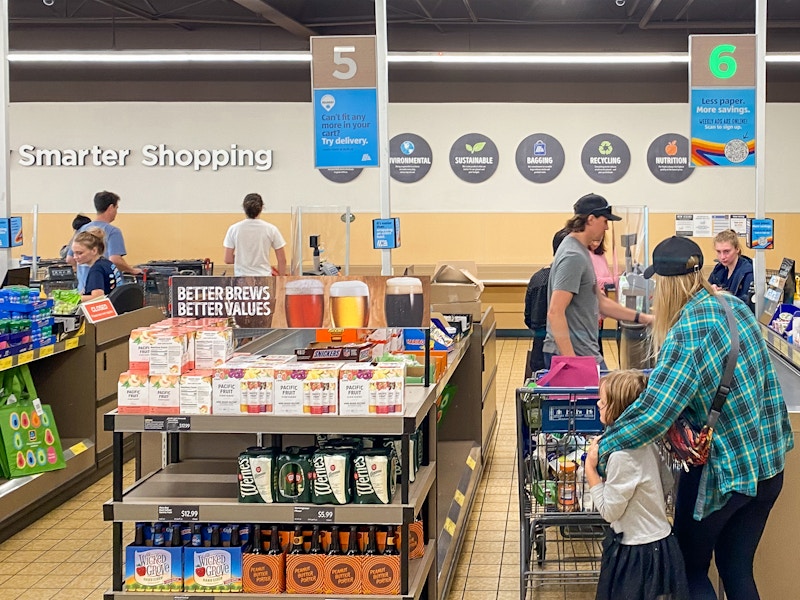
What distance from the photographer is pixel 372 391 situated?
357 centimetres

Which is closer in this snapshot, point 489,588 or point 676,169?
point 489,588

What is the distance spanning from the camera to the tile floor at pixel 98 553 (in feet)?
15.6

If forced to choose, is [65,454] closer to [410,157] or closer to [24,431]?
[24,431]

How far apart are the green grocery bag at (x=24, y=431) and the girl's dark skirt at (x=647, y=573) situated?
352 cm

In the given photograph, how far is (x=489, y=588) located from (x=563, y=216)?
31.7 ft

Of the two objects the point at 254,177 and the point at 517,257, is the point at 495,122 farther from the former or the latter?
the point at 254,177

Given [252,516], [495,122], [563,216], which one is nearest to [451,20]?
[495,122]

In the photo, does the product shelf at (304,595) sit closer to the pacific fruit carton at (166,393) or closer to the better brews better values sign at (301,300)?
the pacific fruit carton at (166,393)

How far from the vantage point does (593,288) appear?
5.50 meters

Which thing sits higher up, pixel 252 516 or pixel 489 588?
pixel 252 516

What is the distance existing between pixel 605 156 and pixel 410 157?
2616 millimetres

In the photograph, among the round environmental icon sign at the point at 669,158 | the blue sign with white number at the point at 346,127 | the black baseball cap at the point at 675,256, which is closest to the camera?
the black baseball cap at the point at 675,256

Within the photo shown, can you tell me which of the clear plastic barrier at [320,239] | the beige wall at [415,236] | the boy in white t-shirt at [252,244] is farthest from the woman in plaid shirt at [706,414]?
the beige wall at [415,236]

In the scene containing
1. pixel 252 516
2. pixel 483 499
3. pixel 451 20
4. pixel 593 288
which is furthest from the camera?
pixel 451 20
